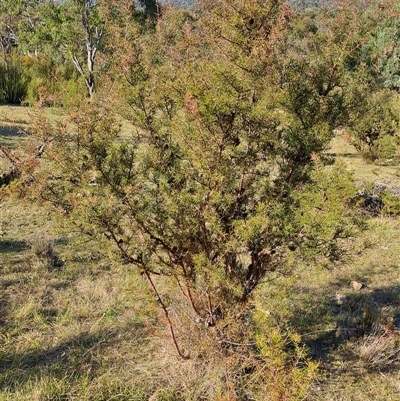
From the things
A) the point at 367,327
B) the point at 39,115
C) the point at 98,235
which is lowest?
the point at 367,327

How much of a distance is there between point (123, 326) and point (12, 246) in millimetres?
2096

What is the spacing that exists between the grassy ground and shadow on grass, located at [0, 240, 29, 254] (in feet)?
0.04

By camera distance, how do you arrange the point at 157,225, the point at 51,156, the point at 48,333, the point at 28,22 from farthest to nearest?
the point at 28,22 < the point at 48,333 < the point at 157,225 < the point at 51,156

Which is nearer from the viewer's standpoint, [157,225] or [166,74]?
[157,225]

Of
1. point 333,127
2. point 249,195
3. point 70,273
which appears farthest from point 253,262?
point 70,273

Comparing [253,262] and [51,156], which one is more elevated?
[51,156]

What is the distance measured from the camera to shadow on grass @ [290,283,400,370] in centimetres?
348

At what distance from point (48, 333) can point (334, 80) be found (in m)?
2.79

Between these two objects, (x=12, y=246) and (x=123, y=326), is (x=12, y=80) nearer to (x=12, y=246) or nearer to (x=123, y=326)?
(x=12, y=246)

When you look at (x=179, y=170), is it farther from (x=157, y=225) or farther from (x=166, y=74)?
(x=166, y=74)

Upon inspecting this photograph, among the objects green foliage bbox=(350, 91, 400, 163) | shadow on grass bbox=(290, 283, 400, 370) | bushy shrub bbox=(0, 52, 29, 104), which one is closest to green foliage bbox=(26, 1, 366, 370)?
shadow on grass bbox=(290, 283, 400, 370)

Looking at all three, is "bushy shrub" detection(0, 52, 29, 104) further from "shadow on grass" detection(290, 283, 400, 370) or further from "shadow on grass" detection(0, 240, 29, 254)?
"shadow on grass" detection(290, 283, 400, 370)

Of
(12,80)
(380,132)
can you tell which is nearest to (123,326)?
(380,132)

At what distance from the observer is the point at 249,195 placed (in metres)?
2.71
